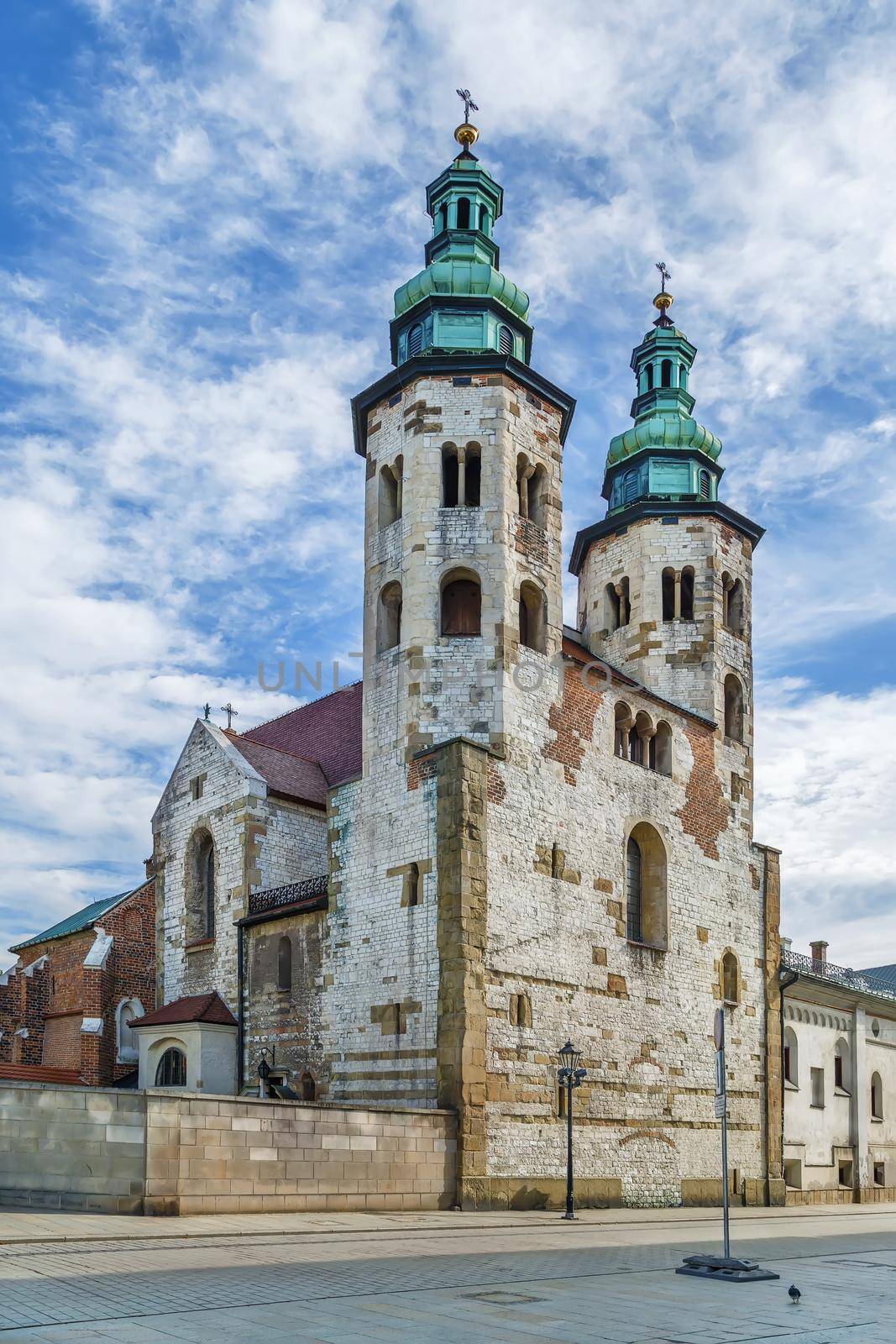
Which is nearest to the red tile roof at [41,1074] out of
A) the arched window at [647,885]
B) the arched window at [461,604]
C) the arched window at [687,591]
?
the arched window at [647,885]

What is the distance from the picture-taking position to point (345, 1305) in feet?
33.3

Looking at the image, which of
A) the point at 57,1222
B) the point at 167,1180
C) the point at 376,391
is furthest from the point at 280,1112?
the point at 376,391

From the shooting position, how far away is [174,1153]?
57.1 feet

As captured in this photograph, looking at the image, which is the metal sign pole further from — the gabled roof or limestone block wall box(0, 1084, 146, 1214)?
the gabled roof

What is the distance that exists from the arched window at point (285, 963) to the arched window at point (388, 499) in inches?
382

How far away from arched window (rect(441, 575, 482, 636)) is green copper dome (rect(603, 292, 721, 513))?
11.1 metres

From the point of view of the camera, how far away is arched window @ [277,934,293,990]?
2720cm

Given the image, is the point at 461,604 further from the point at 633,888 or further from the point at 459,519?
the point at 633,888

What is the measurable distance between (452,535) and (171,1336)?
20.1 meters

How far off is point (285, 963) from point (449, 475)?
37.8ft

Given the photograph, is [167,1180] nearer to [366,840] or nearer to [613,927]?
[366,840]

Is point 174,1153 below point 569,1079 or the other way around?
below

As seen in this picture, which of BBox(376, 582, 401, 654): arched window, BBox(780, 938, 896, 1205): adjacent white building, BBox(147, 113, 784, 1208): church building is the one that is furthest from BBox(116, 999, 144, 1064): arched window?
BBox(780, 938, 896, 1205): adjacent white building

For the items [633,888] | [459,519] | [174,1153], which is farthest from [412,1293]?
[633,888]
